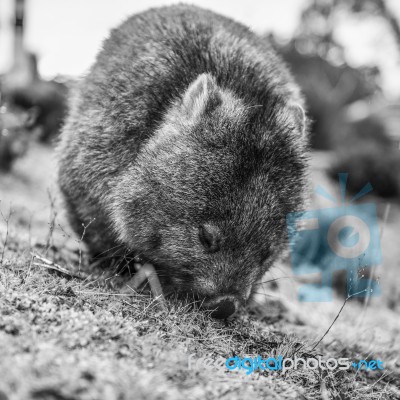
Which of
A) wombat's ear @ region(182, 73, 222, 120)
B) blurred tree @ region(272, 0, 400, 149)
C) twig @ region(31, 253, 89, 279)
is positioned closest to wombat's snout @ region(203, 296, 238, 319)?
twig @ region(31, 253, 89, 279)

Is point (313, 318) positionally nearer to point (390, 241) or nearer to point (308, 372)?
point (308, 372)

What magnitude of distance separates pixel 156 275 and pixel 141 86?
4.59ft

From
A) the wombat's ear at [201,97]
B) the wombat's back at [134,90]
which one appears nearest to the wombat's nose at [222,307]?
the wombat's back at [134,90]

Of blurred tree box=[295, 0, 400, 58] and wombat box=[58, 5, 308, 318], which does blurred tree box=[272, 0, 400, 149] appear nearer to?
blurred tree box=[295, 0, 400, 58]

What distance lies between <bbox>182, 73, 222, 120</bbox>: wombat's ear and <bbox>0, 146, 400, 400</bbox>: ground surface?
130 cm

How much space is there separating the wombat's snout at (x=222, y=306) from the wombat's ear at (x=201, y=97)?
122 cm

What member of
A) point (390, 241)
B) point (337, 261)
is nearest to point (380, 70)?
point (390, 241)

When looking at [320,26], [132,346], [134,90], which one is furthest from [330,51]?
[132,346]

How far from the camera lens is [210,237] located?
10.5ft

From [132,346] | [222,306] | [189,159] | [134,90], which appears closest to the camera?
[132,346]

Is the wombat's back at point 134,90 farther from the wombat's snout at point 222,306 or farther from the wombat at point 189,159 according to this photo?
the wombat's snout at point 222,306

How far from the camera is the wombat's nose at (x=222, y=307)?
10.2ft

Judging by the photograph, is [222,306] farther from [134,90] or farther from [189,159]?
[134,90]

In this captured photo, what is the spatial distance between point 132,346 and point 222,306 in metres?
0.85
